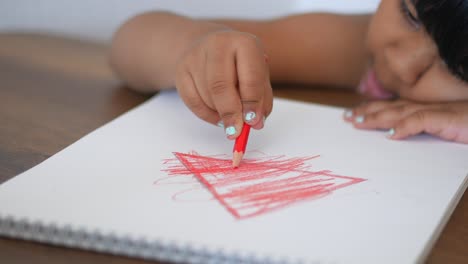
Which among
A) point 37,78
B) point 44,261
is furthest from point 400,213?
point 37,78

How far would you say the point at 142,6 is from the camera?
120 cm

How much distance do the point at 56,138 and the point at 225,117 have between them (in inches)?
7.0

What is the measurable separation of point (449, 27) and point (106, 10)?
792 mm

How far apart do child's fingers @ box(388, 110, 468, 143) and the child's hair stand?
0.20 feet

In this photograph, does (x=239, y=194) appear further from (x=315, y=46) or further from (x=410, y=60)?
(x=315, y=46)

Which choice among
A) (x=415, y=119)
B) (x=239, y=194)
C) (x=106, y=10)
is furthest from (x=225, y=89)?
(x=106, y=10)

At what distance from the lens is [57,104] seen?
26.7 inches

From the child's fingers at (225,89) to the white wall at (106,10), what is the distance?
0.67 metres

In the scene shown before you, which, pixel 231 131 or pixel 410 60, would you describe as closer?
pixel 231 131

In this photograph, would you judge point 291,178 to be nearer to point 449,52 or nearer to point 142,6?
point 449,52

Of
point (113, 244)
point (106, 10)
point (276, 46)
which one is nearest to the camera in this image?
point (113, 244)

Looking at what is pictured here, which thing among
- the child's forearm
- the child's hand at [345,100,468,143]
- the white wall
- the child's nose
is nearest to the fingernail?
the child's hand at [345,100,468,143]

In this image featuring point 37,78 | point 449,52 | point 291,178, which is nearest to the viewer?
point 291,178

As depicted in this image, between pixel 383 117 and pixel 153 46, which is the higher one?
pixel 153 46
